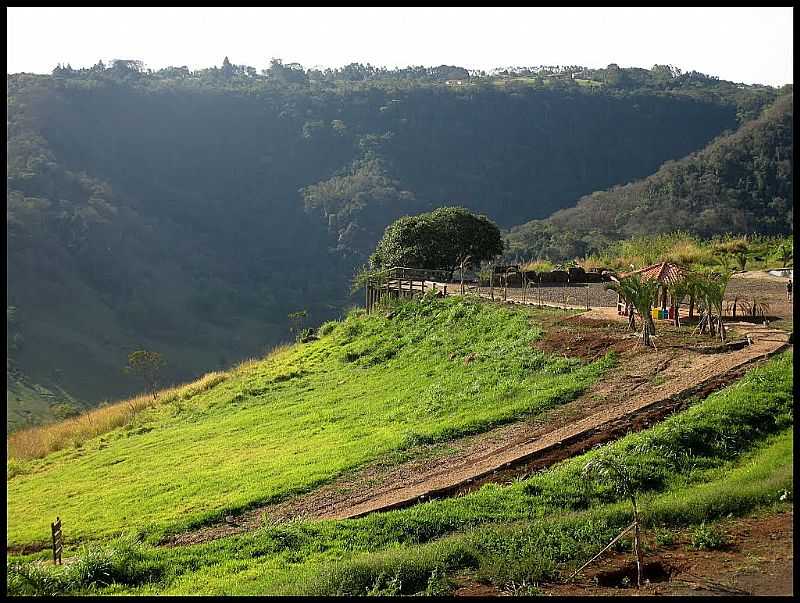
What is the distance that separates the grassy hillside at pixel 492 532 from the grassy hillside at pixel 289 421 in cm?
233

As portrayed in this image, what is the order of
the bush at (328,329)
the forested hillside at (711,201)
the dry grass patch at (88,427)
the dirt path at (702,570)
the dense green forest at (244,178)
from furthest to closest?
1. the dense green forest at (244,178)
2. the forested hillside at (711,201)
3. the bush at (328,329)
4. the dry grass patch at (88,427)
5. the dirt path at (702,570)

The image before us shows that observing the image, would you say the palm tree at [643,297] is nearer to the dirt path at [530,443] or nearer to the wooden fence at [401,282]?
the dirt path at [530,443]

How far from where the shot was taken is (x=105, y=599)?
682 cm

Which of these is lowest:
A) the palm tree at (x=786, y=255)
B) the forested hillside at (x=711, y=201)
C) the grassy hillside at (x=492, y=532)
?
the grassy hillside at (x=492, y=532)

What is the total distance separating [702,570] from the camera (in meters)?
6.54

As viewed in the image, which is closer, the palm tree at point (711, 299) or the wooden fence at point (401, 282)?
the palm tree at point (711, 299)

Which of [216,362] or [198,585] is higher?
[198,585]

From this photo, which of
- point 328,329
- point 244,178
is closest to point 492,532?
point 328,329

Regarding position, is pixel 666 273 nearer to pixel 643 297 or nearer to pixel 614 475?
pixel 643 297

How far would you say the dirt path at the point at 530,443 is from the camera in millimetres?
9992

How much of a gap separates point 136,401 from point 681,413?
17.0m

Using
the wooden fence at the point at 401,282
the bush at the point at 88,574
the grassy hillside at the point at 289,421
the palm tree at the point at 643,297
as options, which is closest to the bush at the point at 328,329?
the wooden fence at the point at 401,282

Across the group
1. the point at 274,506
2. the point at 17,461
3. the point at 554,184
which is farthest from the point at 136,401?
the point at 554,184

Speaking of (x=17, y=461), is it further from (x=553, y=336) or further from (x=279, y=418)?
(x=553, y=336)
